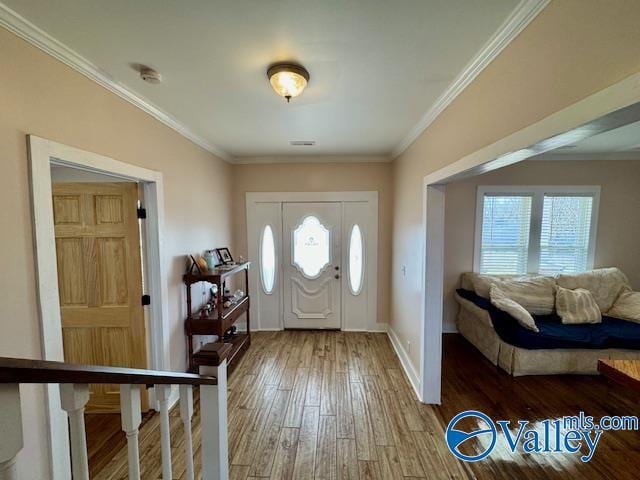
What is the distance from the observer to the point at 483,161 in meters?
1.48

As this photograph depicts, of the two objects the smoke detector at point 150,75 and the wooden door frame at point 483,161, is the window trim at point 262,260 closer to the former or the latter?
the wooden door frame at point 483,161

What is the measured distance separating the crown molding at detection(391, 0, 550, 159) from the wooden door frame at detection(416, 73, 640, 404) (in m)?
0.46

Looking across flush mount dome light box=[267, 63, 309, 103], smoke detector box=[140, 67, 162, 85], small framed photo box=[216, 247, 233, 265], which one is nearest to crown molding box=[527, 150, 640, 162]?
flush mount dome light box=[267, 63, 309, 103]

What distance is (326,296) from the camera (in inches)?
161

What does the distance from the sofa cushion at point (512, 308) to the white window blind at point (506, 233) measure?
78 cm

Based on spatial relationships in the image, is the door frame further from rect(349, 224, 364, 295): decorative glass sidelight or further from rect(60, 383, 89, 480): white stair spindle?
rect(60, 383, 89, 480): white stair spindle

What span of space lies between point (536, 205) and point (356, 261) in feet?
8.73

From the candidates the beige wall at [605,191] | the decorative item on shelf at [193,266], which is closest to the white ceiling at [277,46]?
the decorative item on shelf at [193,266]

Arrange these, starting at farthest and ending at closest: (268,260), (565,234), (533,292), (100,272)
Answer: (268,260), (565,234), (533,292), (100,272)

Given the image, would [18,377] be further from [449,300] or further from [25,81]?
[449,300]

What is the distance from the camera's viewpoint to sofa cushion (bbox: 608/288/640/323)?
10.1 ft

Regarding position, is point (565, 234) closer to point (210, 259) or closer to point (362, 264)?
point (362, 264)

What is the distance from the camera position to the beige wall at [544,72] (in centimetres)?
81

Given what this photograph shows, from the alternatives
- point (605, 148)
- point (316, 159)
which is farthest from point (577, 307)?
point (316, 159)
